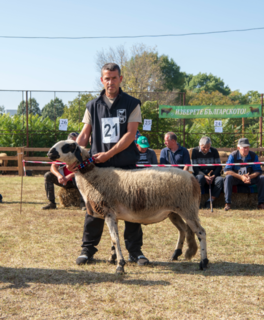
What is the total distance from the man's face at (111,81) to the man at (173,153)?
3.37 metres

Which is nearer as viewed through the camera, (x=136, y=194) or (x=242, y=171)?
(x=136, y=194)

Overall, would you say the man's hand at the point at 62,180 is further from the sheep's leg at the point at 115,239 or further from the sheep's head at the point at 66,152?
the sheep's leg at the point at 115,239

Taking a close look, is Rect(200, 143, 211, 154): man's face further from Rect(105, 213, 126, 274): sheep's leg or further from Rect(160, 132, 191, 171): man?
Rect(105, 213, 126, 274): sheep's leg

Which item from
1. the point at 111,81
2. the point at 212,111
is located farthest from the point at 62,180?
the point at 212,111

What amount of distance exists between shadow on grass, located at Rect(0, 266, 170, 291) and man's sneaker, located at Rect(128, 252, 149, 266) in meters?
0.43

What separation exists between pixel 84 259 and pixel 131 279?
0.77 meters

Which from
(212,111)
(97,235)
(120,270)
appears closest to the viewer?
(120,270)

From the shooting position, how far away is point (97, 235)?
4262 mm

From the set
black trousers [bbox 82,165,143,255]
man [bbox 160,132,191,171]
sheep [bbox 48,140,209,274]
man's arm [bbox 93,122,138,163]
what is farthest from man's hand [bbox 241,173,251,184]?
man's arm [bbox 93,122,138,163]

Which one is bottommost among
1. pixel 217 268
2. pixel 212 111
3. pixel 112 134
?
pixel 217 268

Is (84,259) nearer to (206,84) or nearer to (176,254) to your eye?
(176,254)

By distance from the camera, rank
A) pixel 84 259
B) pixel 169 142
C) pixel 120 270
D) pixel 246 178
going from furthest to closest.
A: pixel 246 178
pixel 169 142
pixel 84 259
pixel 120 270

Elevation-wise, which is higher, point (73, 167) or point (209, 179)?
point (73, 167)

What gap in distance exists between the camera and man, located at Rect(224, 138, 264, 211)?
773 centimetres
